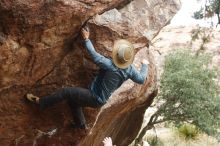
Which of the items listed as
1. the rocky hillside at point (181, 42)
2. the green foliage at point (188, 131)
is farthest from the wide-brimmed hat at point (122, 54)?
the rocky hillside at point (181, 42)

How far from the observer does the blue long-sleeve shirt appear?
8523 mm

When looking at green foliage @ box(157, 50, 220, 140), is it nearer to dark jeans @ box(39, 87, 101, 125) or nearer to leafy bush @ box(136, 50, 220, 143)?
leafy bush @ box(136, 50, 220, 143)

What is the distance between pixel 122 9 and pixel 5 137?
371 centimetres

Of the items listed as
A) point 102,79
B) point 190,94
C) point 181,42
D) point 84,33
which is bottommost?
point 181,42

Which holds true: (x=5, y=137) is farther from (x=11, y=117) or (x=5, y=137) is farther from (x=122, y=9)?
(x=122, y=9)

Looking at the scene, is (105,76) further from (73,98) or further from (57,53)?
(57,53)

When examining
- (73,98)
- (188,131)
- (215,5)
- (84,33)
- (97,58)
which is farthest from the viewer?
(188,131)

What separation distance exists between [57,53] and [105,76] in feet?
3.53

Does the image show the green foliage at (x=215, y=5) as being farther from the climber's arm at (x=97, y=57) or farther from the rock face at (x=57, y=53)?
the climber's arm at (x=97, y=57)

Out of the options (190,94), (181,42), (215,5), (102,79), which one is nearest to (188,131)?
(190,94)

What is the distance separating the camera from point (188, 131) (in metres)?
24.0

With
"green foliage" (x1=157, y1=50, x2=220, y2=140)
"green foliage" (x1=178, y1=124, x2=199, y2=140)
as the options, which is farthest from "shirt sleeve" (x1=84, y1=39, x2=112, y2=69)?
"green foliage" (x1=178, y1=124, x2=199, y2=140)

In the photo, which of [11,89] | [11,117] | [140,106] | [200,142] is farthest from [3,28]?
[200,142]

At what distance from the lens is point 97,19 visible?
8.97 meters
